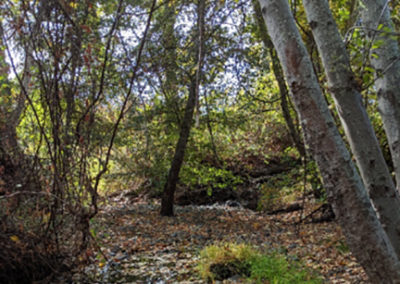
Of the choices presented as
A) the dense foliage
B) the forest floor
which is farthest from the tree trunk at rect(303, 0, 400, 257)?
the forest floor

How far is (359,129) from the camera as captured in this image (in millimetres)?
2135

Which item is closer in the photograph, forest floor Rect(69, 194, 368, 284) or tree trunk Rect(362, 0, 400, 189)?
tree trunk Rect(362, 0, 400, 189)

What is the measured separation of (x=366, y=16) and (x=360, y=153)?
4.50 feet

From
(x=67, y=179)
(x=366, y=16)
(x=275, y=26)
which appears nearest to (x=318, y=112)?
(x=275, y=26)

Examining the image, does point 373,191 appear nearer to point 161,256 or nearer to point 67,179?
point 67,179

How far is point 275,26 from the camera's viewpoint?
1.77 meters

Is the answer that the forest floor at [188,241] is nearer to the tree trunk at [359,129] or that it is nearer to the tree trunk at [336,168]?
the tree trunk at [359,129]

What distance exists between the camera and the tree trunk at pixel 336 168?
1638mm

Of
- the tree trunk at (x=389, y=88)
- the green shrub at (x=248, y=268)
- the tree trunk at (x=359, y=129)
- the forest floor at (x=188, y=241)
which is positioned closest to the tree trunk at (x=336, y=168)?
the tree trunk at (x=359, y=129)

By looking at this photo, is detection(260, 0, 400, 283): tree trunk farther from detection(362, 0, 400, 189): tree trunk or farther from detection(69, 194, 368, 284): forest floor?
detection(69, 194, 368, 284): forest floor

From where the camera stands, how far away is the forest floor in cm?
357

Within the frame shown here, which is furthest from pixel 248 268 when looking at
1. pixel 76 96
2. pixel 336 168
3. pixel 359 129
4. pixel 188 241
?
pixel 76 96

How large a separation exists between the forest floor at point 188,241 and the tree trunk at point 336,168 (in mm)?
1838

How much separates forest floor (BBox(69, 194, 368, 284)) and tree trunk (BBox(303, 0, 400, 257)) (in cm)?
139
